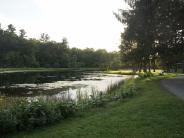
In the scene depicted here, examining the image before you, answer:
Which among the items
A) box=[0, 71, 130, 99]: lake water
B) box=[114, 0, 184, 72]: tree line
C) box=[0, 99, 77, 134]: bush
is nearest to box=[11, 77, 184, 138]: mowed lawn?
box=[0, 99, 77, 134]: bush

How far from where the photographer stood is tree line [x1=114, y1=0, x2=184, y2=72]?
114 ft

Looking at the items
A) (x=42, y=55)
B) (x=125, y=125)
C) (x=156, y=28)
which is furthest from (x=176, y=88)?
(x=42, y=55)

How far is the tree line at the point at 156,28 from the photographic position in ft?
114

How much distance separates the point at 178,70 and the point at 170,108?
53.3m

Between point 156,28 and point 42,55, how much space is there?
98.5 metres

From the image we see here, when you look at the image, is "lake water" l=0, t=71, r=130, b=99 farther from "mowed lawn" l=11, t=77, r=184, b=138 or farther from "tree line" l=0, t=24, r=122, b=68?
"tree line" l=0, t=24, r=122, b=68

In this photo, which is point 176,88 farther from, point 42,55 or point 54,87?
point 42,55

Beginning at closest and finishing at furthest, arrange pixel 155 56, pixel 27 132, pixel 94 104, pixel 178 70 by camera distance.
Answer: pixel 27 132 < pixel 94 104 < pixel 155 56 < pixel 178 70

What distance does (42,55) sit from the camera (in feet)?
433

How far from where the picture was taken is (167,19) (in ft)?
117

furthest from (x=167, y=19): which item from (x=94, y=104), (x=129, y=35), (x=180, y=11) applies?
(x=94, y=104)

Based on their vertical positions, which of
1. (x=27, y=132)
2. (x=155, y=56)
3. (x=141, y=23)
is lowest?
(x=27, y=132)

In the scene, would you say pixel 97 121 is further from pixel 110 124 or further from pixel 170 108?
pixel 170 108

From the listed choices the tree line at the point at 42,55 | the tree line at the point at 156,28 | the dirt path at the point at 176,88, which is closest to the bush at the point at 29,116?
the dirt path at the point at 176,88
